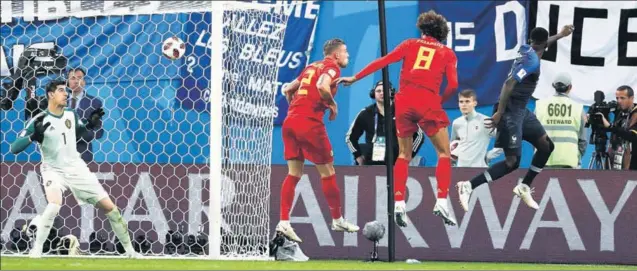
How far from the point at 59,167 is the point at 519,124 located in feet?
14.9

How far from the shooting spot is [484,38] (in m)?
18.1

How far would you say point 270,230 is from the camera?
52.0 ft

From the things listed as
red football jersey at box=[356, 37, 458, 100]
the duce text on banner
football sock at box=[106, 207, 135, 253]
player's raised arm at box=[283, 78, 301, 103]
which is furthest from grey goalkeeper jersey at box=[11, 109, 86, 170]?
the duce text on banner

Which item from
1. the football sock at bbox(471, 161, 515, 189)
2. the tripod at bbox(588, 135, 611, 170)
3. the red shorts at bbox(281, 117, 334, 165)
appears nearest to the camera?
the red shorts at bbox(281, 117, 334, 165)

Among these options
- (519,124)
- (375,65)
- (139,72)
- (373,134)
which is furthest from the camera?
(139,72)

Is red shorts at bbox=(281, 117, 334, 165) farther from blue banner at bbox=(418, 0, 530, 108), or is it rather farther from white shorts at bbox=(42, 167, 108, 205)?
blue banner at bbox=(418, 0, 530, 108)

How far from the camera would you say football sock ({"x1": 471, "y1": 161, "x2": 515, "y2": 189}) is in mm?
14648

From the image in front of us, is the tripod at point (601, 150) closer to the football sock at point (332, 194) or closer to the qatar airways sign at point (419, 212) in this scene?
the qatar airways sign at point (419, 212)

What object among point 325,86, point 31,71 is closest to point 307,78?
point 325,86

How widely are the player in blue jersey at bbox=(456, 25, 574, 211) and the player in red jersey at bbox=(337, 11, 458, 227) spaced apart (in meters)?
0.71

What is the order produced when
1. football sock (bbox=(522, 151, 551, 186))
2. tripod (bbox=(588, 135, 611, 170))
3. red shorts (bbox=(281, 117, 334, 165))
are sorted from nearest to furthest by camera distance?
red shorts (bbox=(281, 117, 334, 165))
football sock (bbox=(522, 151, 551, 186))
tripod (bbox=(588, 135, 611, 170))

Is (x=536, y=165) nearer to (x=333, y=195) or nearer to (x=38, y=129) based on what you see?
(x=333, y=195)

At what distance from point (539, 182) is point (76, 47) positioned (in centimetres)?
581

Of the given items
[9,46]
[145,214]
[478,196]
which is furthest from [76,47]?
[478,196]
